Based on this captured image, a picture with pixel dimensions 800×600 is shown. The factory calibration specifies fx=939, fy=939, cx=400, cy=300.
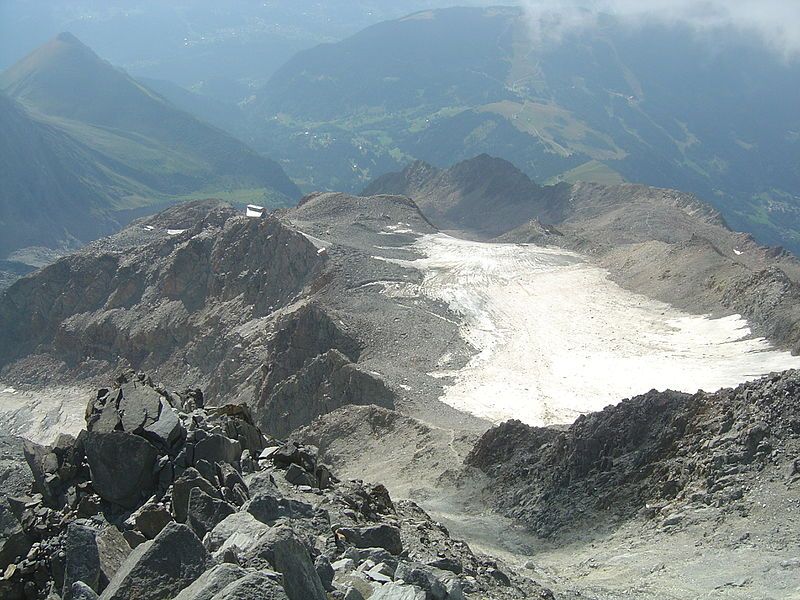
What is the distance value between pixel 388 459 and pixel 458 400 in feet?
31.8

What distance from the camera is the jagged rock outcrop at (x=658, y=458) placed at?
23328 millimetres

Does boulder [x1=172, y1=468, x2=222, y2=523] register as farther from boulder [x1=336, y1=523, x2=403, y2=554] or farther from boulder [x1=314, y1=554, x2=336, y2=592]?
boulder [x1=314, y1=554, x2=336, y2=592]

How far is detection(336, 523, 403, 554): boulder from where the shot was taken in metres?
15.1

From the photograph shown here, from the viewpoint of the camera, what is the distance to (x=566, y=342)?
185ft

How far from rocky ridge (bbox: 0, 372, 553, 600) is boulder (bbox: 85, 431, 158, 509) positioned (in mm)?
22

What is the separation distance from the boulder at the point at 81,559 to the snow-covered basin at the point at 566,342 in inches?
1289

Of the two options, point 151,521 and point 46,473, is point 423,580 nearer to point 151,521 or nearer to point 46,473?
point 151,521

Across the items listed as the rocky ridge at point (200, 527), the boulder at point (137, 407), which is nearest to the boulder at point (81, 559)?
the rocky ridge at point (200, 527)

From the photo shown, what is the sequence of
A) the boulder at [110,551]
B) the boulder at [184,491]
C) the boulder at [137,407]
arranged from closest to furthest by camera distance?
the boulder at [110,551]
the boulder at [184,491]
the boulder at [137,407]

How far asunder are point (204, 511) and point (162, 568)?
304 centimetres

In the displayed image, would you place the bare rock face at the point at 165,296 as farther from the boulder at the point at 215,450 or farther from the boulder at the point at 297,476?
the boulder at the point at 215,450

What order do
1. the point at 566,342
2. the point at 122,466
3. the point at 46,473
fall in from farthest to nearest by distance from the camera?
1. the point at 566,342
2. the point at 46,473
3. the point at 122,466

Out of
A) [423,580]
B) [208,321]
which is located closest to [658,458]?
[423,580]

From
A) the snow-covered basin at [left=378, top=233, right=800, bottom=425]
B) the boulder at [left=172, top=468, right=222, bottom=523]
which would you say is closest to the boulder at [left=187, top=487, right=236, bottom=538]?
the boulder at [left=172, top=468, right=222, bottom=523]
